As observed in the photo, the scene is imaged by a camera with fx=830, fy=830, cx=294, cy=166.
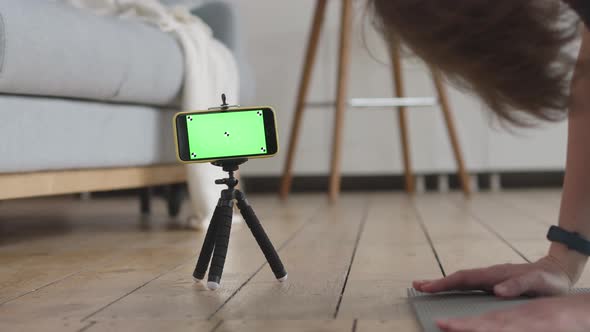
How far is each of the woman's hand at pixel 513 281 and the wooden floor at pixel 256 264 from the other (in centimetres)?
6

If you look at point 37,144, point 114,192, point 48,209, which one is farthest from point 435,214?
point 114,192

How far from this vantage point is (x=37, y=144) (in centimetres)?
151

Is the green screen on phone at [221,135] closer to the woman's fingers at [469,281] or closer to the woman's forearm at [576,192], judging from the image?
the woman's fingers at [469,281]

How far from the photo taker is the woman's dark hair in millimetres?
718

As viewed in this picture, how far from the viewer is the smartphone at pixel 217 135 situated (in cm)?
101

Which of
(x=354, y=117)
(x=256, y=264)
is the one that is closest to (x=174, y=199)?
(x=256, y=264)

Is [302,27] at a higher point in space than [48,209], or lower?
higher

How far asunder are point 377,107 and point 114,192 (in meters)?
1.17

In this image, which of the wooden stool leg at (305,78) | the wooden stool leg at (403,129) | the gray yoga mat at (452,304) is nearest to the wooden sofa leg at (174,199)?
the wooden stool leg at (305,78)

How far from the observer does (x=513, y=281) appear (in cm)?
95

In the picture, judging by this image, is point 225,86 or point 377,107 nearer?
point 225,86

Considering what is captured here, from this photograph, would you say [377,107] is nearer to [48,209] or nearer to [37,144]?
[48,209]

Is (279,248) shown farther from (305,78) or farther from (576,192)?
(305,78)

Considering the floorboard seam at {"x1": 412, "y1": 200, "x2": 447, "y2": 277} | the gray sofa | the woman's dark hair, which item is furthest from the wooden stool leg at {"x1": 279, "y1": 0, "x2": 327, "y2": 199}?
the woman's dark hair
